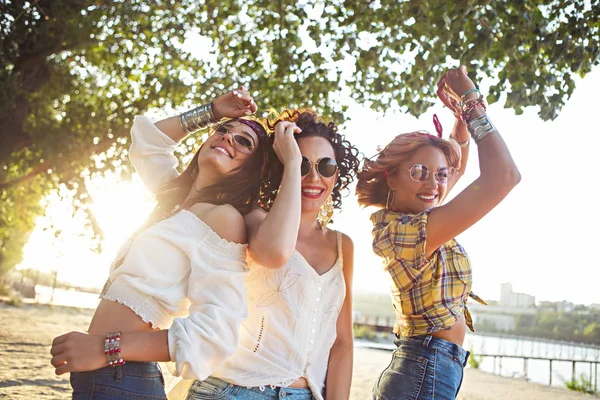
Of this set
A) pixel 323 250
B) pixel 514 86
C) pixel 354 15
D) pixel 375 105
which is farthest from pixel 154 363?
pixel 375 105

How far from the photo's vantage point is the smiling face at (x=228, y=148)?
2578mm

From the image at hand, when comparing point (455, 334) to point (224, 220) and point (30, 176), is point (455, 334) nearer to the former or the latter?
point (224, 220)

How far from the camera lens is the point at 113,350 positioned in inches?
74.7

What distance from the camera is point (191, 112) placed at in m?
3.10

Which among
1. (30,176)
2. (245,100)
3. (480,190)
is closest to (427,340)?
(480,190)

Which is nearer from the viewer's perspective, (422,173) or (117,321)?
(117,321)

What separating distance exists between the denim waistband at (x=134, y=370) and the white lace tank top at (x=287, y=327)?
36 cm

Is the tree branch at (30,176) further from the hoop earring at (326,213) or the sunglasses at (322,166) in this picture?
the sunglasses at (322,166)

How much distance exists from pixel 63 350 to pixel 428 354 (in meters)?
1.50

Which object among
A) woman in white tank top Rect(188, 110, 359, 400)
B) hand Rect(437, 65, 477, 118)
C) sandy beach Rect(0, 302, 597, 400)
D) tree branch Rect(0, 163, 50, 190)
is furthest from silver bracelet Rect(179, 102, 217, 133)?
tree branch Rect(0, 163, 50, 190)

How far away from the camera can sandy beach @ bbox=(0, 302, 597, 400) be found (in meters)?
6.75

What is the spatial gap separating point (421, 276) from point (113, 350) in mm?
1395

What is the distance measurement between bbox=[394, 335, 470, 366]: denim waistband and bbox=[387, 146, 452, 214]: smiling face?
64cm

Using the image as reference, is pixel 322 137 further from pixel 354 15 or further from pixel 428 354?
pixel 354 15
